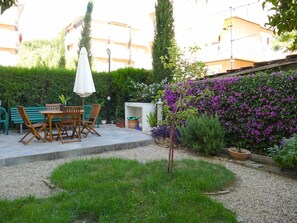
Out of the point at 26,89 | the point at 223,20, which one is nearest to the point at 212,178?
the point at 26,89

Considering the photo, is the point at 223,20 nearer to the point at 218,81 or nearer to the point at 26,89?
the point at 218,81

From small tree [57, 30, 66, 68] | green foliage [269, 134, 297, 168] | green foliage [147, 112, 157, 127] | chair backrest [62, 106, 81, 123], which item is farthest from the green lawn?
small tree [57, 30, 66, 68]

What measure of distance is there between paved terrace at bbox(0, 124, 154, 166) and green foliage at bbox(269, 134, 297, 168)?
3603 mm

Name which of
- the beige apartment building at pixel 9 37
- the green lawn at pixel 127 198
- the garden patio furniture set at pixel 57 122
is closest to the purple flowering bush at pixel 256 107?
the green lawn at pixel 127 198

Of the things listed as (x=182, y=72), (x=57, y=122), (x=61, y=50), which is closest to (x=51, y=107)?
(x=57, y=122)

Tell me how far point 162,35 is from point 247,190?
318 inches

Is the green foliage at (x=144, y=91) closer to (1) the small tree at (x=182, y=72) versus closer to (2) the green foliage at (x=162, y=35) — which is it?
(2) the green foliage at (x=162, y=35)

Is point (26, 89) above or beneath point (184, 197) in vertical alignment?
above

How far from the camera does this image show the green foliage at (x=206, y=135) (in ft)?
18.5

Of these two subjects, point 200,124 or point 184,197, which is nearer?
point 184,197

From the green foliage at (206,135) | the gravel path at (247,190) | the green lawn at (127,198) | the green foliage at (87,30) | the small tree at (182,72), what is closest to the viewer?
the green lawn at (127,198)

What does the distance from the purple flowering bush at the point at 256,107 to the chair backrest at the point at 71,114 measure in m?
3.00

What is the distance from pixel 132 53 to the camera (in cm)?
3606

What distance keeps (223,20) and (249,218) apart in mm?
16739
